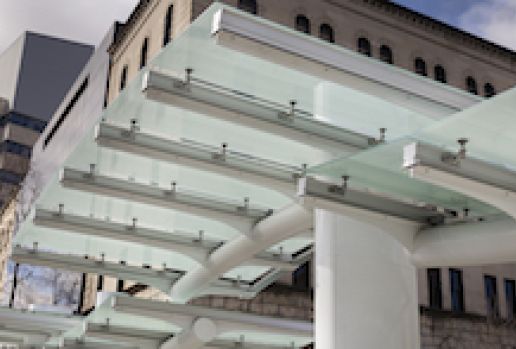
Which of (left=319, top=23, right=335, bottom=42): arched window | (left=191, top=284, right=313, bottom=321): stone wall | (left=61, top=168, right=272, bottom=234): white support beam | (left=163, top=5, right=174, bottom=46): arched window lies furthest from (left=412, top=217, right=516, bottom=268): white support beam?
(left=163, top=5, right=174, bottom=46): arched window

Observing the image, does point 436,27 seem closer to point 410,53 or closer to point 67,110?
point 410,53

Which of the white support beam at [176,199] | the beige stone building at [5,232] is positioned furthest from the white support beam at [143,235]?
the beige stone building at [5,232]

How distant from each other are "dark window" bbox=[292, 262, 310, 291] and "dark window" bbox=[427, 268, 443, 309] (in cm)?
726

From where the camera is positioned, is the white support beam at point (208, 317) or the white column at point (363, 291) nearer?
the white column at point (363, 291)

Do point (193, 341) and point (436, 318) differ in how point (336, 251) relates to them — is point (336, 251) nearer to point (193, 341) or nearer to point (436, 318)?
point (193, 341)

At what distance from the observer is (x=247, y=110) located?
867 cm

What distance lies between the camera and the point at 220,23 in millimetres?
7047

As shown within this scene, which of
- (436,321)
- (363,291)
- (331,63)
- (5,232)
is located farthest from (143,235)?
(5,232)

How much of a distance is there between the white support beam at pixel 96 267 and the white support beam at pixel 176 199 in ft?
11.2

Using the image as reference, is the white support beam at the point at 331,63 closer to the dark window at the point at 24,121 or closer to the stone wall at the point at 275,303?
the stone wall at the point at 275,303

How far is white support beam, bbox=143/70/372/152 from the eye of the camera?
327 inches

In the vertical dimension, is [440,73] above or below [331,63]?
above

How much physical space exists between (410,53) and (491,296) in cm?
1172

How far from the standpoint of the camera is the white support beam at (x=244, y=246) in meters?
10.6
